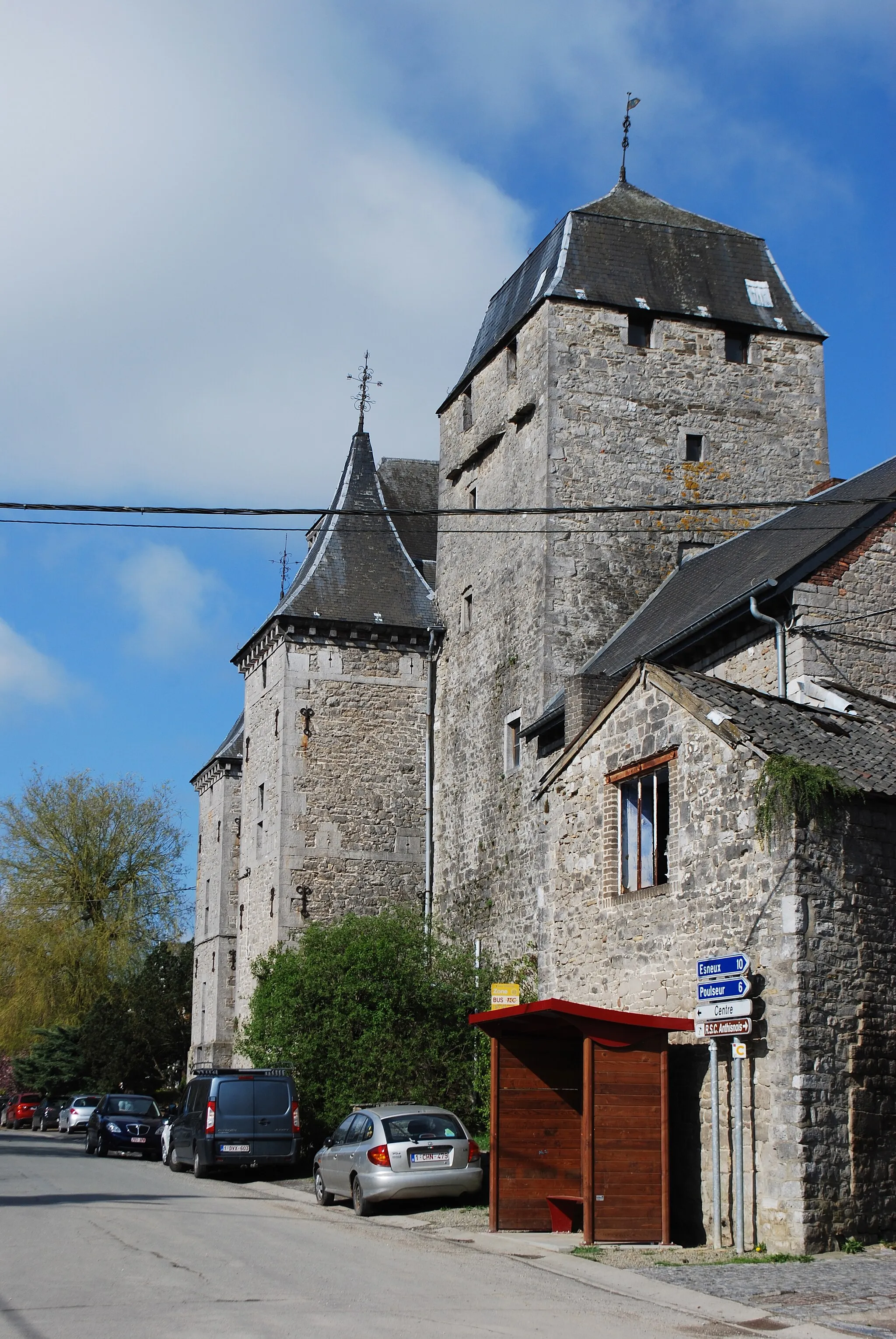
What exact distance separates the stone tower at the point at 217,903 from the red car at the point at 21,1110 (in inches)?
287

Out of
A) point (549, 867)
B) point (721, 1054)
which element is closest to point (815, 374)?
point (549, 867)

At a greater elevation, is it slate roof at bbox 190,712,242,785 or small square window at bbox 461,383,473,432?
small square window at bbox 461,383,473,432

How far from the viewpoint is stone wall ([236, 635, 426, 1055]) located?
29531 millimetres

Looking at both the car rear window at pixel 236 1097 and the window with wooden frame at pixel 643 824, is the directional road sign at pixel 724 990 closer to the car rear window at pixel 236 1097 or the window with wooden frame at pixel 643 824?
the window with wooden frame at pixel 643 824

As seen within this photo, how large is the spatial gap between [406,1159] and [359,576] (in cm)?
1801

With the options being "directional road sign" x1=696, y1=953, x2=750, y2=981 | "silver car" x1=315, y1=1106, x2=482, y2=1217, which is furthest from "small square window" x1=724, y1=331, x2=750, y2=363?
"directional road sign" x1=696, y1=953, x2=750, y2=981

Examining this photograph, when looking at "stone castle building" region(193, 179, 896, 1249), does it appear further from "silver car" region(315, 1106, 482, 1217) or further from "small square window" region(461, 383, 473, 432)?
"silver car" region(315, 1106, 482, 1217)

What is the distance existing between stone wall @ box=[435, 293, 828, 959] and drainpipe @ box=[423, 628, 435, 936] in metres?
0.29

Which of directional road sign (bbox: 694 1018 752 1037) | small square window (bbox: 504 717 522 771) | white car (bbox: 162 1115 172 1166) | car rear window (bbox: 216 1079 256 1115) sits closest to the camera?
directional road sign (bbox: 694 1018 752 1037)

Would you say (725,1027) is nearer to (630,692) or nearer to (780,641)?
(630,692)

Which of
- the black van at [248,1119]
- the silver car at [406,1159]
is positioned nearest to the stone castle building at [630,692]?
the silver car at [406,1159]

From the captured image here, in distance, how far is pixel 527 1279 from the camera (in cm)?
1086

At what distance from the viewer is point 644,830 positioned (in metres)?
15.2

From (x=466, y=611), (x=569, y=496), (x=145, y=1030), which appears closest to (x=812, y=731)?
(x=569, y=496)
